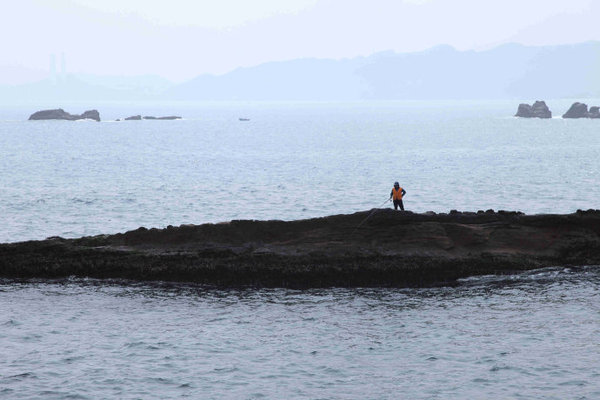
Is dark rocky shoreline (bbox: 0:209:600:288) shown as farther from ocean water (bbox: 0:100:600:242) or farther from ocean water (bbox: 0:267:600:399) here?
ocean water (bbox: 0:100:600:242)

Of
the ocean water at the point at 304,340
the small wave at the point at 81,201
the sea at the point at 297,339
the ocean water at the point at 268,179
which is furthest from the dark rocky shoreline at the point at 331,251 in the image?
the small wave at the point at 81,201

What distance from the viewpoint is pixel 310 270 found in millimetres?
37125

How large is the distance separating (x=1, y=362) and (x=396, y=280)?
16.9m

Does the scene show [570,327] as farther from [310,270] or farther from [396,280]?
[310,270]

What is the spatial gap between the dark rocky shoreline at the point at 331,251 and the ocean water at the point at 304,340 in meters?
1.07

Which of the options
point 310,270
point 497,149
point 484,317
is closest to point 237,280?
point 310,270

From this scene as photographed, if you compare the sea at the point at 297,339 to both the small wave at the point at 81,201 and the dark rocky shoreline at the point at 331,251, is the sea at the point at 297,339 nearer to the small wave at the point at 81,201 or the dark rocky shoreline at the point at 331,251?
the dark rocky shoreline at the point at 331,251

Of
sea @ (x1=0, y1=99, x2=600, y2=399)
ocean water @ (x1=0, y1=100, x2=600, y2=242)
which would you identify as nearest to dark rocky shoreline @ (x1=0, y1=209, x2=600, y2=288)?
sea @ (x1=0, y1=99, x2=600, y2=399)

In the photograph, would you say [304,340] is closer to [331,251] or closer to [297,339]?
[297,339]

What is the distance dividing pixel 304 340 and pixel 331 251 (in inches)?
378

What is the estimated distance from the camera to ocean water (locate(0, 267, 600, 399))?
1006 inches

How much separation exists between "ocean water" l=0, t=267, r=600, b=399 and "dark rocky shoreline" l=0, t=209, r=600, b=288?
3.51 ft

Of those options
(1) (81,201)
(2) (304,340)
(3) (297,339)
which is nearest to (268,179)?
(1) (81,201)

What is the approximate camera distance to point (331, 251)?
38.9m
